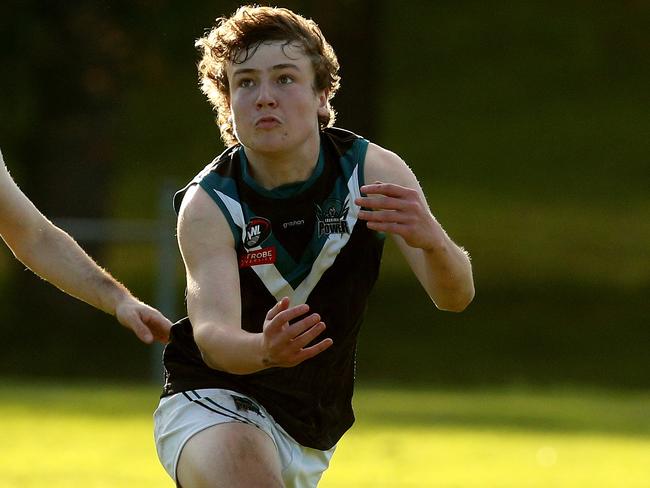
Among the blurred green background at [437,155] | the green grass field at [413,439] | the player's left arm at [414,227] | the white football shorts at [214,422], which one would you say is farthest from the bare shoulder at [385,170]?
the blurred green background at [437,155]

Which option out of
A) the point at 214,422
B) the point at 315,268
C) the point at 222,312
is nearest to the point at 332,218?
the point at 315,268

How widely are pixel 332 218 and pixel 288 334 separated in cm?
91

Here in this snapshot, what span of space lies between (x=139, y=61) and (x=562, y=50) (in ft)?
59.5

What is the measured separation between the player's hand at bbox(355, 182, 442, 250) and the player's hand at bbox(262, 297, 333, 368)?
1.26 feet

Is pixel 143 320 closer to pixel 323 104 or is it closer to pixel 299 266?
pixel 299 266

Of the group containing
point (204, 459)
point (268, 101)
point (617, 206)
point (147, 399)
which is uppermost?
point (268, 101)

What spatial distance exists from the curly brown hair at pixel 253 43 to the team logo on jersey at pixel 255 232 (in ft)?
1.62

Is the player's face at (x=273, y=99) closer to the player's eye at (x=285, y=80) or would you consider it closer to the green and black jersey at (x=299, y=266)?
the player's eye at (x=285, y=80)

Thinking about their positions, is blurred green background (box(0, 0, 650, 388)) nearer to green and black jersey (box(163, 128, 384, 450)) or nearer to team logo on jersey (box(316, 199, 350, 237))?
green and black jersey (box(163, 128, 384, 450))

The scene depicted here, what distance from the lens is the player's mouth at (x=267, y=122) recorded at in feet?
16.3

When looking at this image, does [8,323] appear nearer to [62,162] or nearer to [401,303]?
[62,162]

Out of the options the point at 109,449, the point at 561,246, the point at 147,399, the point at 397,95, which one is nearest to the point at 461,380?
the point at 147,399

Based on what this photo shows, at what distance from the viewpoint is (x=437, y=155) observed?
32688mm

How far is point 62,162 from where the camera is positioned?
1830 centimetres
